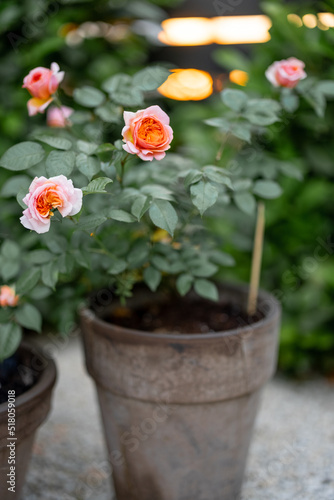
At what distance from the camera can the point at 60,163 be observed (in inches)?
37.6

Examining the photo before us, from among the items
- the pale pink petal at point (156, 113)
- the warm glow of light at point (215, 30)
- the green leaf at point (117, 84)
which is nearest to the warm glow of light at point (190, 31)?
the warm glow of light at point (215, 30)

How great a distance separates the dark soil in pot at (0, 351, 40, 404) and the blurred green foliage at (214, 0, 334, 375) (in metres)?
1.02

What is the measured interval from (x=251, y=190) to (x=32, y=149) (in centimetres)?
52

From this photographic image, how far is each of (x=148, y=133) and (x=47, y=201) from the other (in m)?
0.21

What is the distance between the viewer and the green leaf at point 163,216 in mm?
951

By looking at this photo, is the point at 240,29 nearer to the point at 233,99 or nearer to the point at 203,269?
the point at 233,99

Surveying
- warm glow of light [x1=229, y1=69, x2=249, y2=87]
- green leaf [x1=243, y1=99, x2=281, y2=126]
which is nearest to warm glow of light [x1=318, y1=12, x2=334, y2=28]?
warm glow of light [x1=229, y1=69, x2=249, y2=87]

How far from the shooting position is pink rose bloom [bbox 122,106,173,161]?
90 centimetres

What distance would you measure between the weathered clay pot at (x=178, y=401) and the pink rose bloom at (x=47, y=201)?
0.40 m

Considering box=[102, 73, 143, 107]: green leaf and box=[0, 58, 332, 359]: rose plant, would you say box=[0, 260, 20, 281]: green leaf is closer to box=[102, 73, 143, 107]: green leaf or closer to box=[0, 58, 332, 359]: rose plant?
box=[0, 58, 332, 359]: rose plant

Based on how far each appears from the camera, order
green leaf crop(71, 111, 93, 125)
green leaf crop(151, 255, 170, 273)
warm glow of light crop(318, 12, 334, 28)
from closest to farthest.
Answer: green leaf crop(151, 255, 170, 273) → green leaf crop(71, 111, 93, 125) → warm glow of light crop(318, 12, 334, 28)

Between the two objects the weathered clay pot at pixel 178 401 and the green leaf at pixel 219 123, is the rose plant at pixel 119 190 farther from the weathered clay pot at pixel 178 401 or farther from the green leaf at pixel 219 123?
the weathered clay pot at pixel 178 401

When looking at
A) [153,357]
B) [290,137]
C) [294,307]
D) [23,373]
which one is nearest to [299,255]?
[294,307]

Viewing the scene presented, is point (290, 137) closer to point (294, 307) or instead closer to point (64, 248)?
point (294, 307)
